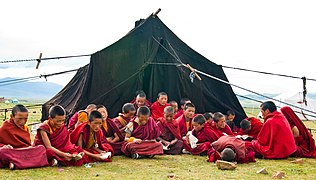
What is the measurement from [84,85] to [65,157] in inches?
182

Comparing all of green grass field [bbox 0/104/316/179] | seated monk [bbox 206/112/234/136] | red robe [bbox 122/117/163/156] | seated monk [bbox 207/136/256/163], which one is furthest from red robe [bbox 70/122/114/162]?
seated monk [bbox 206/112/234/136]

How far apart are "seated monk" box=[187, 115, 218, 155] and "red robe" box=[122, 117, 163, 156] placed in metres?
0.87

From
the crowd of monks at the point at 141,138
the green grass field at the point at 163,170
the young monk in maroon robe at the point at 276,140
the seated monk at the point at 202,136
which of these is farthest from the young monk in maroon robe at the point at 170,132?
the young monk in maroon robe at the point at 276,140

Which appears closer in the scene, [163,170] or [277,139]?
[163,170]

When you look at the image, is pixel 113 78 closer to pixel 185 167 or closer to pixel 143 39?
pixel 143 39

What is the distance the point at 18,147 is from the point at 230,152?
12.8ft

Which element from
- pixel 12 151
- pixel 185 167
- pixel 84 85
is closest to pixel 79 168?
pixel 12 151

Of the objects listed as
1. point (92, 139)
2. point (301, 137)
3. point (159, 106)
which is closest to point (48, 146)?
point (92, 139)

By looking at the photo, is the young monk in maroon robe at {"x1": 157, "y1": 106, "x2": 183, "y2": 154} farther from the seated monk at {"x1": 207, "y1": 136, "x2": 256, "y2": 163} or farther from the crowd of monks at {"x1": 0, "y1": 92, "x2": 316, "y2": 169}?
the seated monk at {"x1": 207, "y1": 136, "x2": 256, "y2": 163}

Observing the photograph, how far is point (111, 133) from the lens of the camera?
8.59 m

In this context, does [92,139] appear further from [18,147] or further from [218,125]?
[218,125]

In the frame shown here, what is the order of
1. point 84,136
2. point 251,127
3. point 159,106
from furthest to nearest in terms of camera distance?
point 159,106 → point 251,127 → point 84,136

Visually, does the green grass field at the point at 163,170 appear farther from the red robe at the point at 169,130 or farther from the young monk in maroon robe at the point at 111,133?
the red robe at the point at 169,130

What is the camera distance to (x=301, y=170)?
6.89 m
